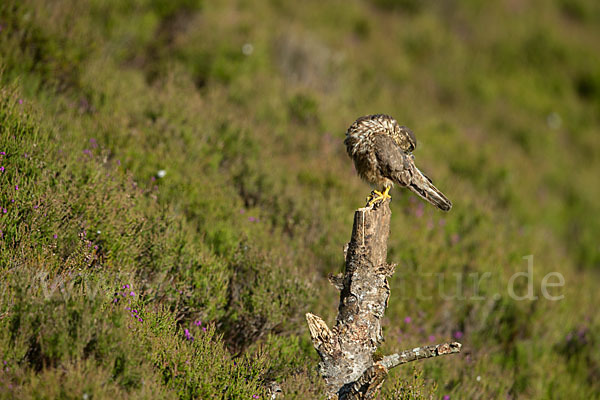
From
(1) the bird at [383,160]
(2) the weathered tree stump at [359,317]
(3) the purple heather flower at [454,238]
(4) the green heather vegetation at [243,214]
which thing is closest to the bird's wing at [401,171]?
(1) the bird at [383,160]

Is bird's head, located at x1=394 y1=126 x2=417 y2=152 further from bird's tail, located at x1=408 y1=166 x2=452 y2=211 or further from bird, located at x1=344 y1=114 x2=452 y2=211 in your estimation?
bird's tail, located at x1=408 y1=166 x2=452 y2=211

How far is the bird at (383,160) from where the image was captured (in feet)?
11.2

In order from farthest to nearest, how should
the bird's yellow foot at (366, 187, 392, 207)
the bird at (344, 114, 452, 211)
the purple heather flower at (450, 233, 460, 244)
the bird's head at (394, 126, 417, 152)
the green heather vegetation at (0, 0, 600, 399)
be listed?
the purple heather flower at (450, 233, 460, 244), the bird's head at (394, 126, 417, 152), the bird at (344, 114, 452, 211), the bird's yellow foot at (366, 187, 392, 207), the green heather vegetation at (0, 0, 600, 399)

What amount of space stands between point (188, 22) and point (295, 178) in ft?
10.5

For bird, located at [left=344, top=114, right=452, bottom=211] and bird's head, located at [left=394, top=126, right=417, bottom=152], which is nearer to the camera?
bird, located at [left=344, top=114, right=452, bottom=211]

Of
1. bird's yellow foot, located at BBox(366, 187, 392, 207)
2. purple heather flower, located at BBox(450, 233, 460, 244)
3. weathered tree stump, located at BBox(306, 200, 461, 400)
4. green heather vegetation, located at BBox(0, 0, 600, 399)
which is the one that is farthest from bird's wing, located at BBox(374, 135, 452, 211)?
purple heather flower, located at BBox(450, 233, 460, 244)

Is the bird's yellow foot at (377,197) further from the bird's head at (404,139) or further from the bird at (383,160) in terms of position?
the bird's head at (404,139)

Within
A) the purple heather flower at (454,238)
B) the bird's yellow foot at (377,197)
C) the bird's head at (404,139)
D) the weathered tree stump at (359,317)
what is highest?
the bird's head at (404,139)

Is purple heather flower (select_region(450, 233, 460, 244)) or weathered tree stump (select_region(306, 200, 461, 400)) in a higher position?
purple heather flower (select_region(450, 233, 460, 244))

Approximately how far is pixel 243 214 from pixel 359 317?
1.68 meters

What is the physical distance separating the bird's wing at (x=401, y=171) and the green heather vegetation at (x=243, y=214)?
1010 mm

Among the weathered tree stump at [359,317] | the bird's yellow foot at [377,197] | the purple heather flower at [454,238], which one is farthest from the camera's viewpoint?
the purple heather flower at [454,238]

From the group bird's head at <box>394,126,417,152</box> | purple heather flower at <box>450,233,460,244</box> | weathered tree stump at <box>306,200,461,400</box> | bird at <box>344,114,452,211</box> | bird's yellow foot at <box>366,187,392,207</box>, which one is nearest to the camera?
weathered tree stump at <box>306,200,461,400</box>

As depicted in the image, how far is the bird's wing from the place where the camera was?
3.41 meters
